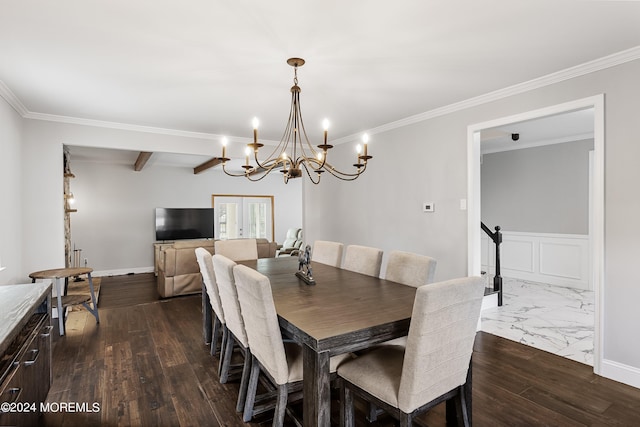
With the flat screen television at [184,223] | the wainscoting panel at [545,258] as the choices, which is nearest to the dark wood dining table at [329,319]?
the wainscoting panel at [545,258]

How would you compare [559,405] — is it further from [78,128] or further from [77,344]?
[78,128]

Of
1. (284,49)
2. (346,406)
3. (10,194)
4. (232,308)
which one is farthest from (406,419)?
(10,194)

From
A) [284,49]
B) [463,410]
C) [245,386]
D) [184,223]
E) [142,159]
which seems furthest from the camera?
[184,223]

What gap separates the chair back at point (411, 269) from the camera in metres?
2.44

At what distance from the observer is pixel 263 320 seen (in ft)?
5.67

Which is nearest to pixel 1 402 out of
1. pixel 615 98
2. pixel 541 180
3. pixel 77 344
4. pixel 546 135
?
pixel 77 344

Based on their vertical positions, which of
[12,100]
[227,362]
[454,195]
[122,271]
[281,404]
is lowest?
[122,271]

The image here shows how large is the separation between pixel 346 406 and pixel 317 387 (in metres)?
0.43

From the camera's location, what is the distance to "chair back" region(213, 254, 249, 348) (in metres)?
2.14

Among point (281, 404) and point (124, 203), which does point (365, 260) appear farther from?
point (124, 203)

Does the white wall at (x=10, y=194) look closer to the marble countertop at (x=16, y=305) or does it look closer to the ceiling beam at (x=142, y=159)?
the marble countertop at (x=16, y=305)

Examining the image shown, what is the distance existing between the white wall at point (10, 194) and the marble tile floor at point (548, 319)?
4928mm

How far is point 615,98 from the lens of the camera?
2570 mm

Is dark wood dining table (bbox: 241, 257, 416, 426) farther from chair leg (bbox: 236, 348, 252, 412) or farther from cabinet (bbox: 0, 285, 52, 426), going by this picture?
cabinet (bbox: 0, 285, 52, 426)
